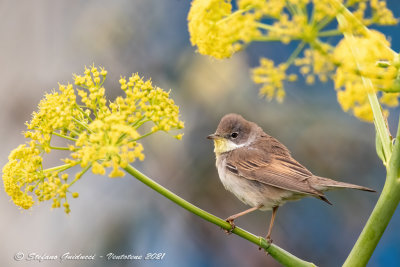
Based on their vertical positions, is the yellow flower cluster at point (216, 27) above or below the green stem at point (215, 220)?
above

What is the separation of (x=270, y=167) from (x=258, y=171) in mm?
80

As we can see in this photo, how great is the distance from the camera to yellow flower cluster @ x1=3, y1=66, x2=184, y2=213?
6.23 ft

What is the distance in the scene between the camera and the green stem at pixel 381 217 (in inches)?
79.5

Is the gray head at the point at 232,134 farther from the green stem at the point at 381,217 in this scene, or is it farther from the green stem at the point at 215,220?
the green stem at the point at 381,217

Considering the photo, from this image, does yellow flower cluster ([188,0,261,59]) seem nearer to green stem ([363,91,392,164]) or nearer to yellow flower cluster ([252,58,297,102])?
yellow flower cluster ([252,58,297,102])

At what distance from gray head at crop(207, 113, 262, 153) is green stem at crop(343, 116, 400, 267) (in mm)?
1773

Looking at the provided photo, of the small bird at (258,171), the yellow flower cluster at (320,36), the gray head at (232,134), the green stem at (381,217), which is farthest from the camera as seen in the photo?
the gray head at (232,134)

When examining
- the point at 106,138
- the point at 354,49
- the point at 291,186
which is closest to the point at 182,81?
the point at 291,186

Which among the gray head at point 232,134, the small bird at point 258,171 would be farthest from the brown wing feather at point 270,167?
the gray head at point 232,134

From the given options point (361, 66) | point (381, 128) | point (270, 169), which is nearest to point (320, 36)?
point (361, 66)

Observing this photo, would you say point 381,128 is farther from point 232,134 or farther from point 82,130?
point 232,134

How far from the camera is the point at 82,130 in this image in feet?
7.09

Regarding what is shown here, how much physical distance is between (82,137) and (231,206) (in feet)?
9.10

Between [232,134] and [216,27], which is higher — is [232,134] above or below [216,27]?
below
